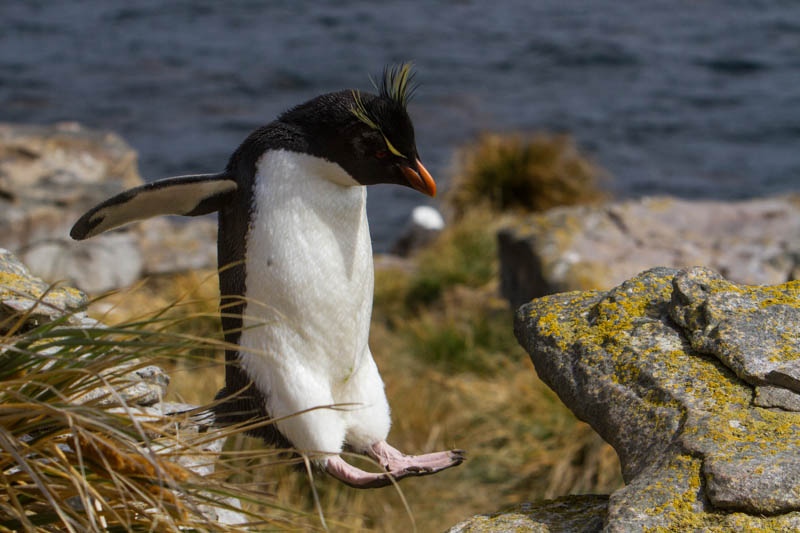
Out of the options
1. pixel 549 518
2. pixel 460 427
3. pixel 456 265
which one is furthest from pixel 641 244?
pixel 549 518

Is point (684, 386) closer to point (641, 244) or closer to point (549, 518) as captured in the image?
point (549, 518)

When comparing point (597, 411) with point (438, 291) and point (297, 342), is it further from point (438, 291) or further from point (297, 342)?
point (438, 291)

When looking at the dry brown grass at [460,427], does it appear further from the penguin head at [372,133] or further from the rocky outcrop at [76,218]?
the penguin head at [372,133]

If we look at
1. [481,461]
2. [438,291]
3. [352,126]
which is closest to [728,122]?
[438,291]

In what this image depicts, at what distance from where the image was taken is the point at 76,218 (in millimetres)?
9336

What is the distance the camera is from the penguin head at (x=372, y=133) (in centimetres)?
287

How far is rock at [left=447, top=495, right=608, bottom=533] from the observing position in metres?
2.61

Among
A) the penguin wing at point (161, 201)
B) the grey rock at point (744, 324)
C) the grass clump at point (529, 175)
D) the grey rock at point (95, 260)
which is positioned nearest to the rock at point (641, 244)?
the grass clump at point (529, 175)

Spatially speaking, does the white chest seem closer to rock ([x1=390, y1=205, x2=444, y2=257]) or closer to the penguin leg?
the penguin leg

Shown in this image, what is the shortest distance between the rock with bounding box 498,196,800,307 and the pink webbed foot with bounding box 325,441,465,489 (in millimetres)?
3742

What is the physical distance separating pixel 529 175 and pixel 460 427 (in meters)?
5.21

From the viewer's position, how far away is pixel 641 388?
2676mm

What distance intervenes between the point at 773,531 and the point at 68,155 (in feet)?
33.1

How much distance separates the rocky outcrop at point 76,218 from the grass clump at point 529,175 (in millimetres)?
3377
